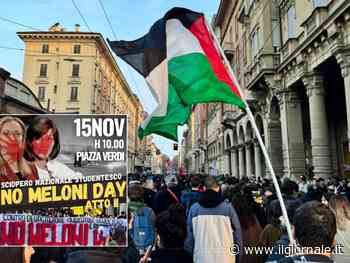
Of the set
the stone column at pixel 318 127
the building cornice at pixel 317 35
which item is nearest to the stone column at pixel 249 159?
the building cornice at pixel 317 35

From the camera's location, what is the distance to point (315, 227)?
1.84m

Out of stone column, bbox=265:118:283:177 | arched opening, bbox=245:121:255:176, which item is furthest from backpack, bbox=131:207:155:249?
arched opening, bbox=245:121:255:176

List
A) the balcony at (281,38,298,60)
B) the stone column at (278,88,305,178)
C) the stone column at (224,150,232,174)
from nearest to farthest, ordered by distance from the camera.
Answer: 1. the balcony at (281,38,298,60)
2. the stone column at (278,88,305,178)
3. the stone column at (224,150,232,174)

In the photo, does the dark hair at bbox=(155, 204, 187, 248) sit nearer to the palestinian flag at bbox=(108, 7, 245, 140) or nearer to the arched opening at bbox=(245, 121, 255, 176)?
the palestinian flag at bbox=(108, 7, 245, 140)

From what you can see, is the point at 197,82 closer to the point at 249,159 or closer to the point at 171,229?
the point at 171,229

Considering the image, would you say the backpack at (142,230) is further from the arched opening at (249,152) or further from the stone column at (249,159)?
the stone column at (249,159)

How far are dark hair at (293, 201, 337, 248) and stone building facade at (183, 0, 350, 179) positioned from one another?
33.3ft

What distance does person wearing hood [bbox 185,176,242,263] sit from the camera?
3.10 meters

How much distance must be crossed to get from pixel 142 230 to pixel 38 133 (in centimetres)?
205

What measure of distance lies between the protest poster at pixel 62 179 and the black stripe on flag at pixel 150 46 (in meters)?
1.52

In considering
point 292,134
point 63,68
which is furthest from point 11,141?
point 63,68

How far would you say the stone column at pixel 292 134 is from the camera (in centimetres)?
1555

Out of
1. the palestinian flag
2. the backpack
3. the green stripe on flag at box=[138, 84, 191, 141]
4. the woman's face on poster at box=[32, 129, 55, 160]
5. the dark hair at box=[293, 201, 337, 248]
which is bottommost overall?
the backpack

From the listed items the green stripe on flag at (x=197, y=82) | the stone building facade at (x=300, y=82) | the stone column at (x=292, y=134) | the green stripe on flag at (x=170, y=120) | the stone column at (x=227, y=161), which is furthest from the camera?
the stone column at (x=227, y=161)
